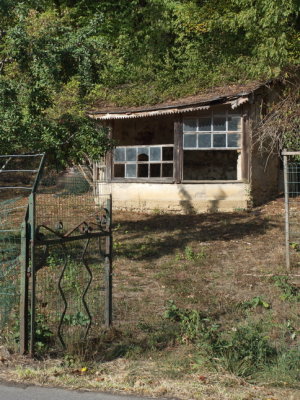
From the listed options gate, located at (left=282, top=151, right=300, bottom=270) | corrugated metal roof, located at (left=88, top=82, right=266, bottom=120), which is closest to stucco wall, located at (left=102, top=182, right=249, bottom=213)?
gate, located at (left=282, top=151, right=300, bottom=270)

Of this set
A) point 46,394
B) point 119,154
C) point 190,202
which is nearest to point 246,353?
point 46,394

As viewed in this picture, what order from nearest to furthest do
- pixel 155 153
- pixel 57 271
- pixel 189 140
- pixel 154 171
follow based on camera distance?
pixel 57 271
pixel 189 140
pixel 155 153
pixel 154 171

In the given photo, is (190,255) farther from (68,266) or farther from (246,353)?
(246,353)

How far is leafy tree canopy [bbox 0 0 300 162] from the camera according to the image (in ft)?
33.5

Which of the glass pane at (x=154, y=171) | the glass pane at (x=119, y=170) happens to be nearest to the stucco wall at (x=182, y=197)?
the glass pane at (x=119, y=170)

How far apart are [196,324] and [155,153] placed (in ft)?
34.1

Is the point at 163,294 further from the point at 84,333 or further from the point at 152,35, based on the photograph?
the point at 152,35

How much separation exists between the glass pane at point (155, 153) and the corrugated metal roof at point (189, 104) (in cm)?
114

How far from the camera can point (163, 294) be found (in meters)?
8.91

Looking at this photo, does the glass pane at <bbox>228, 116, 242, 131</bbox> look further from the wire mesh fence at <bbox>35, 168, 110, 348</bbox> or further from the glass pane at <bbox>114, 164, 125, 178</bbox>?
the wire mesh fence at <bbox>35, 168, 110, 348</bbox>

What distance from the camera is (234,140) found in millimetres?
15898

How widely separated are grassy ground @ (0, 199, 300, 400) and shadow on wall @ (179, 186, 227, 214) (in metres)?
2.14

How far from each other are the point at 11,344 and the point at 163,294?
132 inches

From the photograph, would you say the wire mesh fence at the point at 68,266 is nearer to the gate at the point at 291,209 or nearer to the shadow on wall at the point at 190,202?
the gate at the point at 291,209
